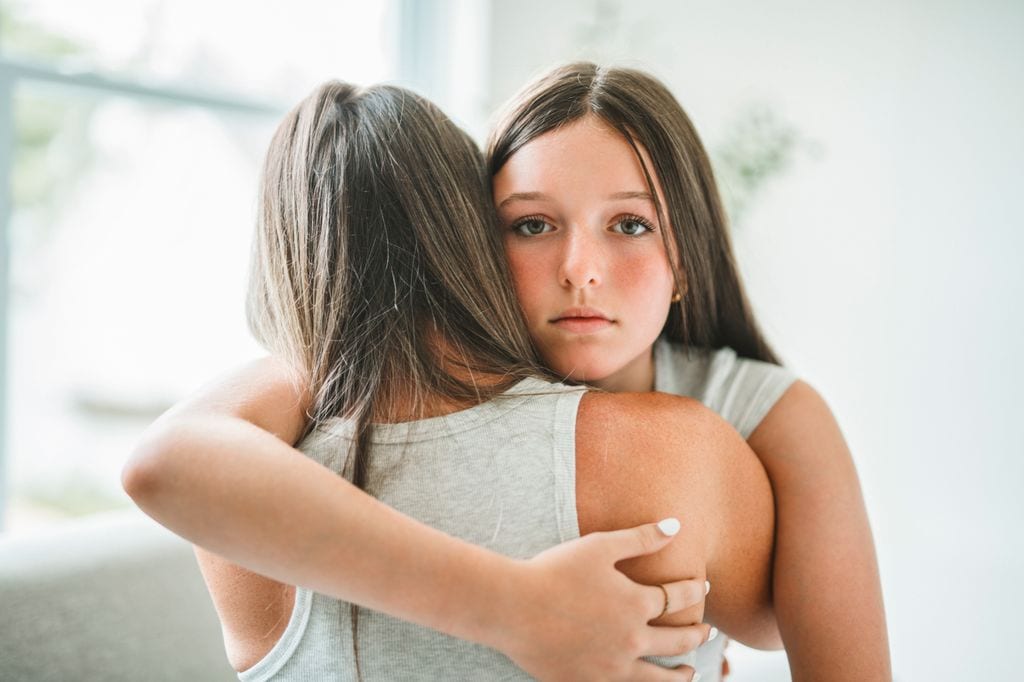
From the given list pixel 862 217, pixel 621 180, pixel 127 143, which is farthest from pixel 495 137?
pixel 862 217

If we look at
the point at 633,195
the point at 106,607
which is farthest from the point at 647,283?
the point at 106,607

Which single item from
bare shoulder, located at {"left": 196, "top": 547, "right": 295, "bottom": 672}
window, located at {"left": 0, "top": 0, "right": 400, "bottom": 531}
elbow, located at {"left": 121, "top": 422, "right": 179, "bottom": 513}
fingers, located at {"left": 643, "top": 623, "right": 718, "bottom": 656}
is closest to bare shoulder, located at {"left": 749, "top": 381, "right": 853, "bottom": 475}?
fingers, located at {"left": 643, "top": 623, "right": 718, "bottom": 656}

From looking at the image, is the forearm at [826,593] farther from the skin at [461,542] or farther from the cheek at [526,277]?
the cheek at [526,277]

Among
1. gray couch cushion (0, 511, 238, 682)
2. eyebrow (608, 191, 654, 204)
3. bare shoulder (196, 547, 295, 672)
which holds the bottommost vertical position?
gray couch cushion (0, 511, 238, 682)

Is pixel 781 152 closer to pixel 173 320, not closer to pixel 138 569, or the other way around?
pixel 173 320

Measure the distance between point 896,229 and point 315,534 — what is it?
95.7 inches

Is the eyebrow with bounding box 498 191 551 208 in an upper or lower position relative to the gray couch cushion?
upper

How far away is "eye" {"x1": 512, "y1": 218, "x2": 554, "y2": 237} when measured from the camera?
1031 mm

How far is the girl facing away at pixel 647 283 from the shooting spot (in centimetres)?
96

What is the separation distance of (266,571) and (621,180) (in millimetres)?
614

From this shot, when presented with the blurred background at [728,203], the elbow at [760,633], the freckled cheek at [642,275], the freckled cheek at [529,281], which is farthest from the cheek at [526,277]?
the blurred background at [728,203]

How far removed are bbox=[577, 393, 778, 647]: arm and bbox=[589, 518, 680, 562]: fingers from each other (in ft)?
0.05

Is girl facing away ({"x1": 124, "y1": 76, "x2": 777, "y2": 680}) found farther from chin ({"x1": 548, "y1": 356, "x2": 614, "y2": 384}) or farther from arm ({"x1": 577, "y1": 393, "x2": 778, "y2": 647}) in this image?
chin ({"x1": 548, "y1": 356, "x2": 614, "y2": 384})

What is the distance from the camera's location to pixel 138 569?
50.4 inches
